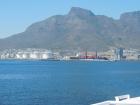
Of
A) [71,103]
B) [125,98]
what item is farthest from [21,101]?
[125,98]

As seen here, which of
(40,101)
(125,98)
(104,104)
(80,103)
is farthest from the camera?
(40,101)

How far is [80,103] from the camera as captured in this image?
54625mm

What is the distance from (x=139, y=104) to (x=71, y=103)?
28202 mm

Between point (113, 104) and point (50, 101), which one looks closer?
point (113, 104)

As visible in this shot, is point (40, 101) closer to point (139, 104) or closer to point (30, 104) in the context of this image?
point (30, 104)

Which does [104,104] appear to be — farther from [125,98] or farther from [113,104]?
[125,98]

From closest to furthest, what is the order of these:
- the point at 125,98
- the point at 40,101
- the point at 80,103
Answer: the point at 125,98
the point at 80,103
the point at 40,101

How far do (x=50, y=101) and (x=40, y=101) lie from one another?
1135 millimetres

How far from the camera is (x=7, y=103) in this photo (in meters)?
57.3

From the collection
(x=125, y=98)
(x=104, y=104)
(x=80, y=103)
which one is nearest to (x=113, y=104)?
(x=104, y=104)

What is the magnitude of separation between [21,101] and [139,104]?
33511 millimetres

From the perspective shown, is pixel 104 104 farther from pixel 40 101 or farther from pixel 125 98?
pixel 40 101

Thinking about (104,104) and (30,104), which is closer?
(104,104)

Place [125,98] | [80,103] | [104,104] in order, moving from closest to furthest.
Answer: [104,104] < [125,98] < [80,103]
